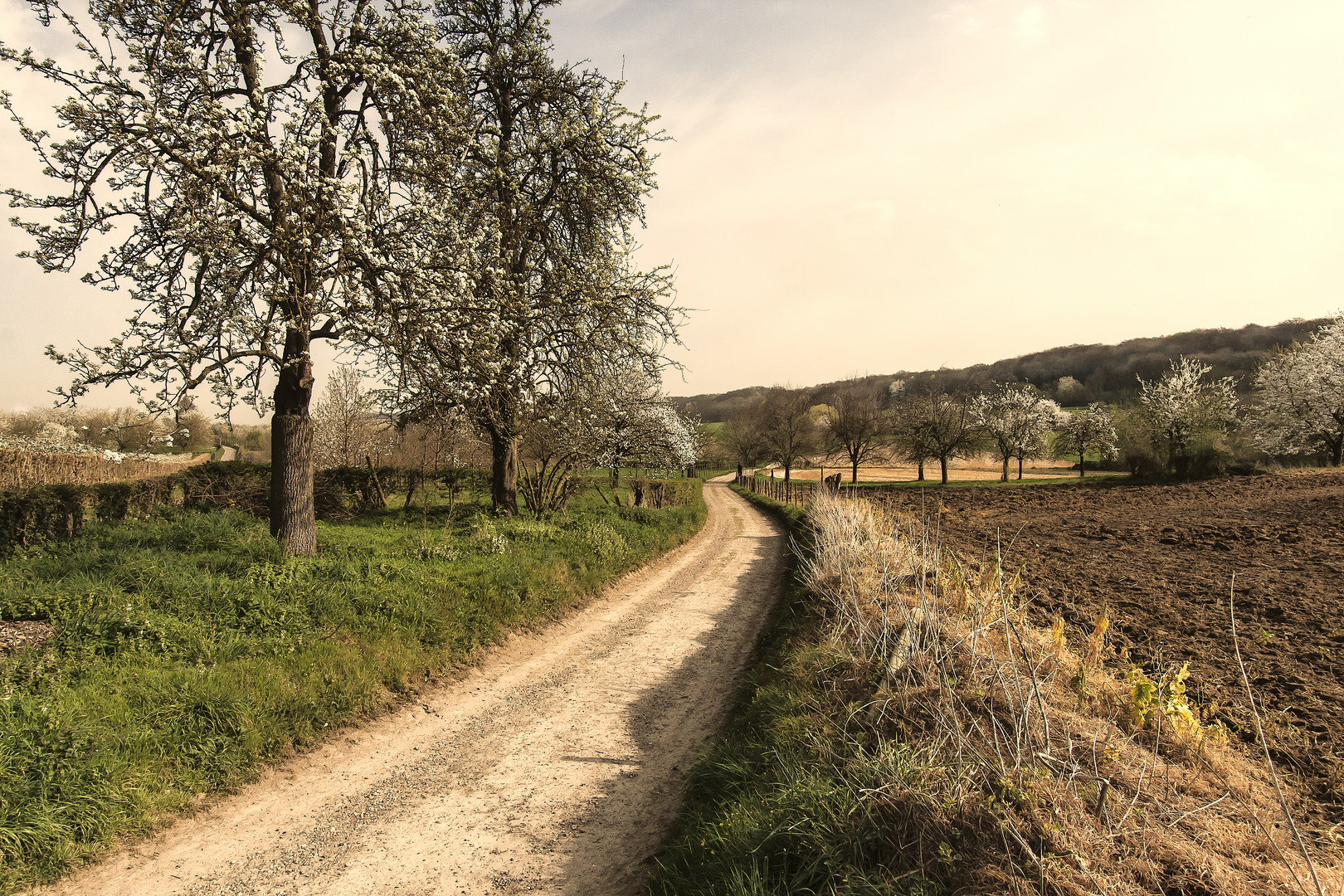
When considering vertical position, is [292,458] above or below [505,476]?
above

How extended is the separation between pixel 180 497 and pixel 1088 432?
60.6 m

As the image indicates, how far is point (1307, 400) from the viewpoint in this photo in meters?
35.9

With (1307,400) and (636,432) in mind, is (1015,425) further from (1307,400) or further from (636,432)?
(636,432)

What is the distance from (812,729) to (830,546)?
19.5 ft

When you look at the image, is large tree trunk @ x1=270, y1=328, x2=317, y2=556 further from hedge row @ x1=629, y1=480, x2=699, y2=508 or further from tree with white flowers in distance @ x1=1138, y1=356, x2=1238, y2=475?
tree with white flowers in distance @ x1=1138, y1=356, x2=1238, y2=475

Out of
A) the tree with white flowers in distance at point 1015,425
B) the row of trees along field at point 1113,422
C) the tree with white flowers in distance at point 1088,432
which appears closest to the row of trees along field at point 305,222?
the row of trees along field at point 1113,422

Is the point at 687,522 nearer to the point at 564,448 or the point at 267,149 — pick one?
the point at 564,448

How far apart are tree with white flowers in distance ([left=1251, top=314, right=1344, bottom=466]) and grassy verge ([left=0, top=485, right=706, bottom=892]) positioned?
152ft

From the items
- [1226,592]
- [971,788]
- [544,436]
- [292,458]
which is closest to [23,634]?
[292,458]

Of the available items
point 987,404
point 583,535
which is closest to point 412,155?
point 583,535

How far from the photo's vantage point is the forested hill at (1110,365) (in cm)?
7950

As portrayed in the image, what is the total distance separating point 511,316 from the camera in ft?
39.9

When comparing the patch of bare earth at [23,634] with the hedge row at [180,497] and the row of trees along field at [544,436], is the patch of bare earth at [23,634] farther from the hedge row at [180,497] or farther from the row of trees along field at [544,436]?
the row of trees along field at [544,436]

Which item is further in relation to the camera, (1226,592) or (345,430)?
(345,430)
